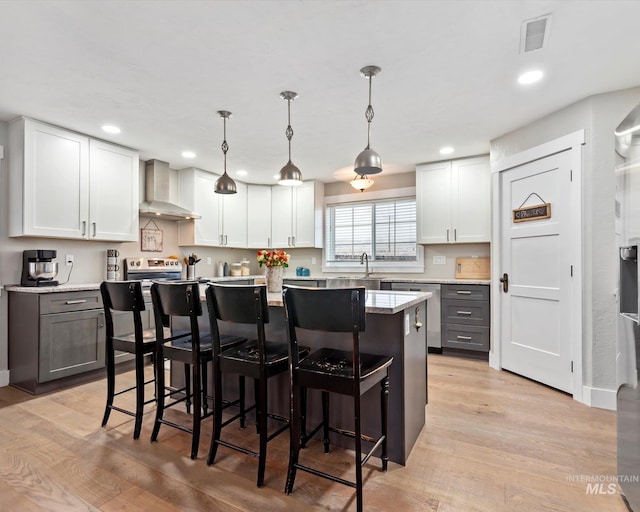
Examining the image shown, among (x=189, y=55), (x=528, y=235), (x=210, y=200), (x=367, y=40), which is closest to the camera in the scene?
→ (x=367, y=40)

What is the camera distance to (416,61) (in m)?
2.38

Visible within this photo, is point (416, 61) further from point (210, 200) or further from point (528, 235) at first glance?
point (210, 200)

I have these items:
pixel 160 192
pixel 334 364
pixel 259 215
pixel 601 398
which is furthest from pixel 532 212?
pixel 160 192

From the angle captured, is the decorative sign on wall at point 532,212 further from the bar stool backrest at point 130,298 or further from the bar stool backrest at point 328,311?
the bar stool backrest at point 130,298

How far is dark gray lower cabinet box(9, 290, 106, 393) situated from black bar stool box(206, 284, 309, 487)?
6.82 ft

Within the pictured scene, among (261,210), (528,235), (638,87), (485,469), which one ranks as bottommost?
(485,469)

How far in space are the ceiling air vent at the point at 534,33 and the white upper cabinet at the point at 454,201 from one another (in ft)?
7.54

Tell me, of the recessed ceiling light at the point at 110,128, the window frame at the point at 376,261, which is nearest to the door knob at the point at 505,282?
the window frame at the point at 376,261

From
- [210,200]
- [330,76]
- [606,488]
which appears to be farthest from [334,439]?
[210,200]

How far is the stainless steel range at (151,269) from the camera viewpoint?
4.29m

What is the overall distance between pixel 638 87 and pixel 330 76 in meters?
2.35

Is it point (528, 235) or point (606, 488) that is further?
point (528, 235)

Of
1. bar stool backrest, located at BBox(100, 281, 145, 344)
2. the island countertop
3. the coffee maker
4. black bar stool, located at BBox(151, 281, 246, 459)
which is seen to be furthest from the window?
bar stool backrest, located at BBox(100, 281, 145, 344)

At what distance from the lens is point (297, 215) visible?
580 cm
